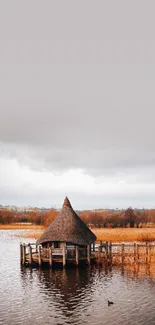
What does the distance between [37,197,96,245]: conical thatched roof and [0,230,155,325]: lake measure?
3.07m

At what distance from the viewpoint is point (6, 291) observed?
31.5 metres

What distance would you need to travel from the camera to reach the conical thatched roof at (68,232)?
4088 cm

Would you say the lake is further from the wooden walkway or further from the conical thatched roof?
the conical thatched roof

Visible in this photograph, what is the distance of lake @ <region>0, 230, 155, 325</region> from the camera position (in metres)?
24.1

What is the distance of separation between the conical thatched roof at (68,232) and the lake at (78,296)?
3.07 meters

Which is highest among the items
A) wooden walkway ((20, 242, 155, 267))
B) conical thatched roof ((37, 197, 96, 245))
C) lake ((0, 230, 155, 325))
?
conical thatched roof ((37, 197, 96, 245))

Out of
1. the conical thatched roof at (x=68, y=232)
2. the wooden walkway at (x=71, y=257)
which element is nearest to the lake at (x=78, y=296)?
the wooden walkway at (x=71, y=257)

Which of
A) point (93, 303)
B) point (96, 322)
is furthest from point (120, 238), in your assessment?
point (96, 322)

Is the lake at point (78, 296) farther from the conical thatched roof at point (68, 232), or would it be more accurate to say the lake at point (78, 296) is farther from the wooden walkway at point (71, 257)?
the conical thatched roof at point (68, 232)

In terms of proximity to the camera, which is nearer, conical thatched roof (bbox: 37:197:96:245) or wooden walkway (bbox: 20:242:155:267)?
wooden walkway (bbox: 20:242:155:267)

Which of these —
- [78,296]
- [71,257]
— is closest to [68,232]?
[71,257]

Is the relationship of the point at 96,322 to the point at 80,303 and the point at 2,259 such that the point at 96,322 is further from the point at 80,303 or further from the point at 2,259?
the point at 2,259

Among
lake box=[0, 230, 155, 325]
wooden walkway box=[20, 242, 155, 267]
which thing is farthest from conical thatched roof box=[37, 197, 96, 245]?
lake box=[0, 230, 155, 325]

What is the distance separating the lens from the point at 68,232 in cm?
4134
